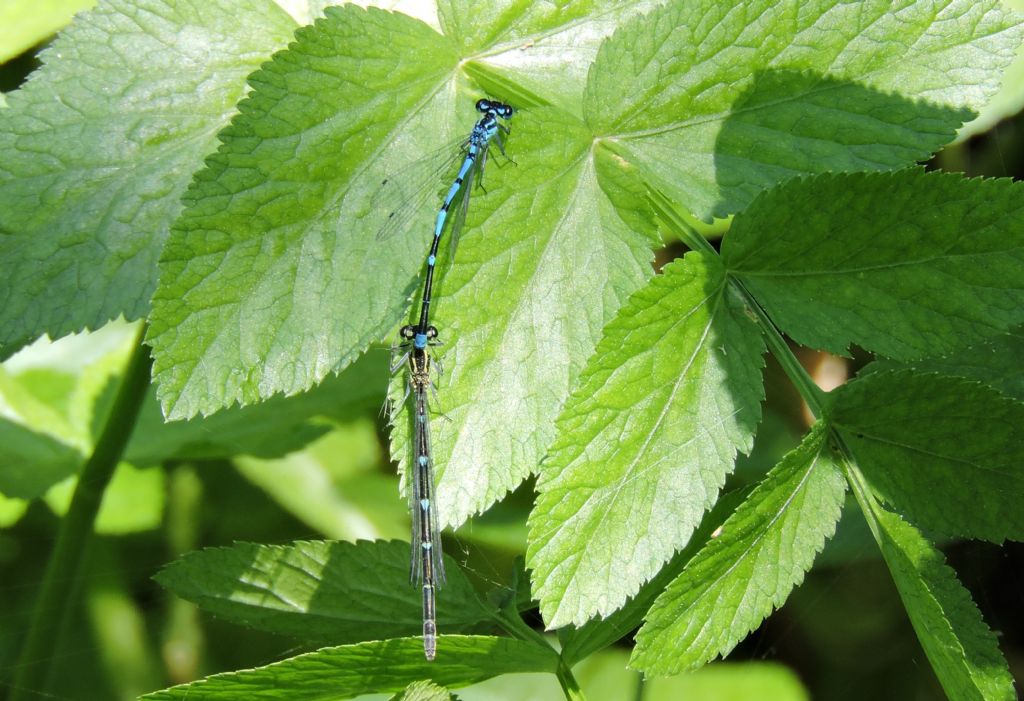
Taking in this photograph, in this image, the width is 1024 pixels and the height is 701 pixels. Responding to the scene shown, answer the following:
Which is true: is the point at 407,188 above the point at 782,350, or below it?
above

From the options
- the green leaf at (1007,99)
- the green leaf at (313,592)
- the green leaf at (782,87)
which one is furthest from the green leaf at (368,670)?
the green leaf at (1007,99)

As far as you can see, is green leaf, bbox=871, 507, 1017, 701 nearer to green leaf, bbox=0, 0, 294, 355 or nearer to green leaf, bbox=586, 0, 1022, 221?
green leaf, bbox=586, 0, 1022, 221

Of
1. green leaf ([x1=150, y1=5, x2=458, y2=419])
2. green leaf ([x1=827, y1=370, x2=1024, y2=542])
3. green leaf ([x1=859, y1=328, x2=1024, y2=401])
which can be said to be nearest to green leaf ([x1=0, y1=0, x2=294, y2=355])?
green leaf ([x1=150, y1=5, x2=458, y2=419])

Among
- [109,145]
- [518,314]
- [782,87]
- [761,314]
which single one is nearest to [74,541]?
[109,145]

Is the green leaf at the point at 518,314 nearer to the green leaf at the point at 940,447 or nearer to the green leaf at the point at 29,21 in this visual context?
the green leaf at the point at 940,447

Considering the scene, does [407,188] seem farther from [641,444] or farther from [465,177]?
[641,444]

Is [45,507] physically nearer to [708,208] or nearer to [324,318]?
[324,318]

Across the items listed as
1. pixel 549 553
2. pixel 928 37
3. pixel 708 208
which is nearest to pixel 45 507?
pixel 549 553

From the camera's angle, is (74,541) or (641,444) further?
(74,541)

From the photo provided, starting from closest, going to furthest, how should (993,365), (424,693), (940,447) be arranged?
(940,447)
(424,693)
(993,365)
